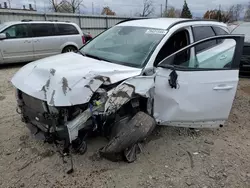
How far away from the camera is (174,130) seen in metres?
3.77

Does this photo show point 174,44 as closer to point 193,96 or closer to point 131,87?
point 193,96

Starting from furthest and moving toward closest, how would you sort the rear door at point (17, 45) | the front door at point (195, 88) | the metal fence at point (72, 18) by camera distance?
the metal fence at point (72, 18) → the rear door at point (17, 45) → the front door at point (195, 88)

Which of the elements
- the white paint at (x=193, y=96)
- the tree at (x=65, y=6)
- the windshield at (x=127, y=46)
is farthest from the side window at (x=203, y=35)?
the tree at (x=65, y=6)

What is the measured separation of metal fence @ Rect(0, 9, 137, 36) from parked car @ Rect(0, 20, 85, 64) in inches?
162

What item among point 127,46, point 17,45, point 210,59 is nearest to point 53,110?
point 127,46

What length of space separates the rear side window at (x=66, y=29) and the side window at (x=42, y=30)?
269 mm

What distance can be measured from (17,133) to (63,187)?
1522 millimetres

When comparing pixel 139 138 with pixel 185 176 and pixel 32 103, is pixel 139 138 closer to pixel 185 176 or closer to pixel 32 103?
pixel 185 176

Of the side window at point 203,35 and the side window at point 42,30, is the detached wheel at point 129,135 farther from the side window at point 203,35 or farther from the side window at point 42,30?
the side window at point 42,30

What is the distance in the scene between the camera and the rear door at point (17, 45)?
8.12 m

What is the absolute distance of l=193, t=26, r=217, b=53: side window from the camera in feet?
11.2

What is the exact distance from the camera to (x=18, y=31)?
8430mm

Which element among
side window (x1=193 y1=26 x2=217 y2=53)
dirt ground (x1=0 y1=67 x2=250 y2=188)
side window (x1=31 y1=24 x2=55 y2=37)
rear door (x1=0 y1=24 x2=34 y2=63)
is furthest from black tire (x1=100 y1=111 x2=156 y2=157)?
side window (x1=31 y1=24 x2=55 y2=37)

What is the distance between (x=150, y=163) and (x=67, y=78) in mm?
1548
